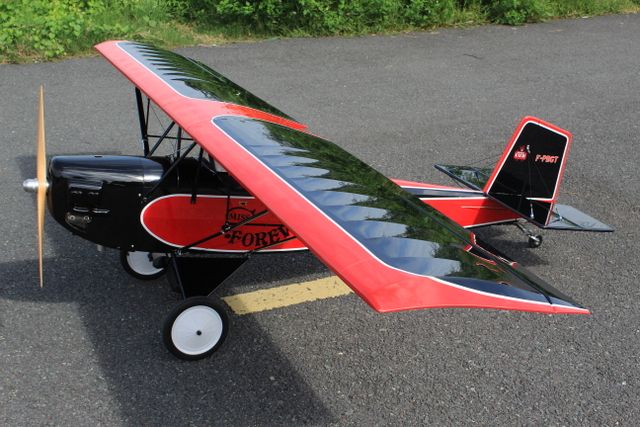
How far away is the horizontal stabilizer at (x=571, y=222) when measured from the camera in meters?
4.99

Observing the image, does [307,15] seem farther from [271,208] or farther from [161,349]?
[271,208]

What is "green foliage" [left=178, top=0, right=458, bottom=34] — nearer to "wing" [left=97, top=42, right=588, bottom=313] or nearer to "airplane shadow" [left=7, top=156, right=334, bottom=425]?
"airplane shadow" [left=7, top=156, right=334, bottom=425]

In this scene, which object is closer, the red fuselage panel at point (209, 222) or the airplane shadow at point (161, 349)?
the airplane shadow at point (161, 349)

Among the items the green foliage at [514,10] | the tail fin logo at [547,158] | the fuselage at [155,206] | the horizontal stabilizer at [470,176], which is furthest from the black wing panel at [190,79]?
the green foliage at [514,10]

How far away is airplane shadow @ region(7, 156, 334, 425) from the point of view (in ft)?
12.5

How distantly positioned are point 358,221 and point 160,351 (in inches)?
68.6

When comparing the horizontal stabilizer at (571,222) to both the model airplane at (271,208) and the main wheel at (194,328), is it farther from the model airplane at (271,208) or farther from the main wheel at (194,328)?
the main wheel at (194,328)

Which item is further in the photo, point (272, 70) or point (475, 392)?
point (272, 70)

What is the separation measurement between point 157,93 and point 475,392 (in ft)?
8.74

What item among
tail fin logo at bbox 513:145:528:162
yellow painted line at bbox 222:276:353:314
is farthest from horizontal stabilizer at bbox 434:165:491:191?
yellow painted line at bbox 222:276:353:314

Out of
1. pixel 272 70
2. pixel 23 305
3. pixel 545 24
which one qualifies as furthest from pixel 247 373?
pixel 545 24

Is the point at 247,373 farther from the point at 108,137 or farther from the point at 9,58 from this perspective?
the point at 9,58

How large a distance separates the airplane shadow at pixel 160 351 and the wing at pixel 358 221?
1.23 metres

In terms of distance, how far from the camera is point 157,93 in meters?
4.57
